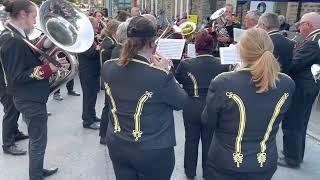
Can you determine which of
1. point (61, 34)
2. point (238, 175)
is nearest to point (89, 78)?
point (61, 34)

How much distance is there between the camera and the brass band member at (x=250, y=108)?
232 cm

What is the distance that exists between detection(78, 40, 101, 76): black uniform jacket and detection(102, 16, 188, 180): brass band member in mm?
2873

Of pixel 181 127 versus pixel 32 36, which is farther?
pixel 181 127

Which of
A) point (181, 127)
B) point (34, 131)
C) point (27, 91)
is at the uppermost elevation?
point (27, 91)

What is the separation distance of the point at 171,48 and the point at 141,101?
5.17ft

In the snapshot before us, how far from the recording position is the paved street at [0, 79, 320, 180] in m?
4.19

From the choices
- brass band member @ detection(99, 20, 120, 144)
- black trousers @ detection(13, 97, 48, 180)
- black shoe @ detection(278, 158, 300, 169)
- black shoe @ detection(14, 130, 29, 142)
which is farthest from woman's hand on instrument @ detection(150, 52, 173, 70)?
black shoe @ detection(14, 130, 29, 142)

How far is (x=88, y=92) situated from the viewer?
18.2 ft

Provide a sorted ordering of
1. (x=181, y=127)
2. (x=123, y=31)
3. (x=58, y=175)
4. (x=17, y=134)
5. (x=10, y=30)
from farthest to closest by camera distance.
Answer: (x=181, y=127), (x=17, y=134), (x=58, y=175), (x=123, y=31), (x=10, y=30)

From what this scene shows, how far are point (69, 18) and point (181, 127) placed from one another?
102 inches

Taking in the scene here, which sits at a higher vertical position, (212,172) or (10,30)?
(10,30)

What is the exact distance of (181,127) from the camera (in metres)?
5.80

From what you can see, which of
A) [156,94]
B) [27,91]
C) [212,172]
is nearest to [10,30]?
[27,91]

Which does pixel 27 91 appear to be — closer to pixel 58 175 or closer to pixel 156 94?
pixel 58 175
